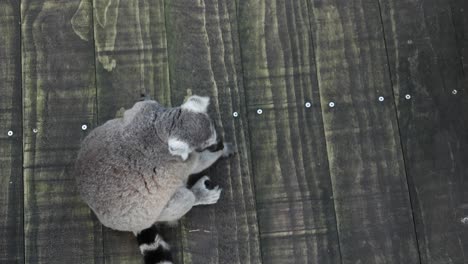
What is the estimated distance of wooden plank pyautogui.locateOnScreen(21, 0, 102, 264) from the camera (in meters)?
3.16

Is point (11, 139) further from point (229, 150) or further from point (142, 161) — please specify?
point (229, 150)

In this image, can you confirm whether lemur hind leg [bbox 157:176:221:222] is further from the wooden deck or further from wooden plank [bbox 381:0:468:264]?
wooden plank [bbox 381:0:468:264]

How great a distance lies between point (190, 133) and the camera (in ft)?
9.18

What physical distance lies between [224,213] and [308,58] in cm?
96

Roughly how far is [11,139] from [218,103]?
110cm

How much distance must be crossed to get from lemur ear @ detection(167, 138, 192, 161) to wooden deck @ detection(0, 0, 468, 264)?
0.50 meters

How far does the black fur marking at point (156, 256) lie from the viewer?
3.00m

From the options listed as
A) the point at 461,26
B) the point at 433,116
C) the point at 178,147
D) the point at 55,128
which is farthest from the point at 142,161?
the point at 461,26

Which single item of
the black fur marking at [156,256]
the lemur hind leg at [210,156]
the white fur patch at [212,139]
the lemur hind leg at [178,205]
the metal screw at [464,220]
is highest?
the white fur patch at [212,139]

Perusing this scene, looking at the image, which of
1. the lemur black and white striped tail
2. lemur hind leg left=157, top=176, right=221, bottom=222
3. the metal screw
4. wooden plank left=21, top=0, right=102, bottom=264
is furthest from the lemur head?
the metal screw

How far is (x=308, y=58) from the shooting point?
3.41 meters

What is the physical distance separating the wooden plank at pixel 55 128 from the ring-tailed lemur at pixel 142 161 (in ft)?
1.11

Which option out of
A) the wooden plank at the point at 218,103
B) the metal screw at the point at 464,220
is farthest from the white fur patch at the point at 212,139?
the metal screw at the point at 464,220

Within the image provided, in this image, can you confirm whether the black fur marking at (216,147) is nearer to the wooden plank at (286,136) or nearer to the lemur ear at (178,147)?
the lemur ear at (178,147)
